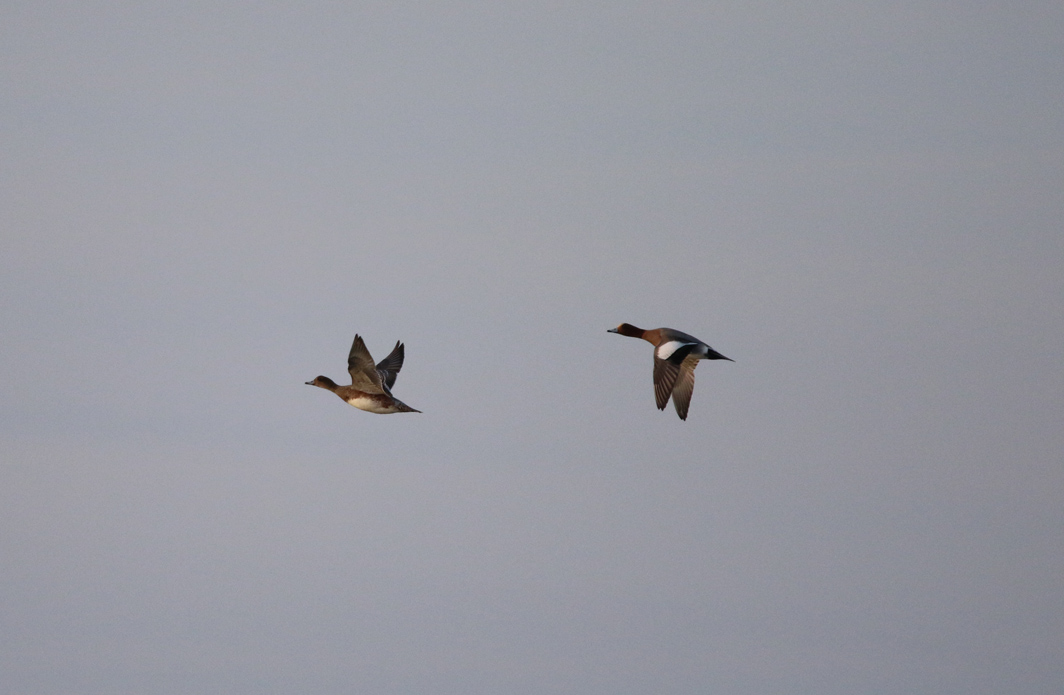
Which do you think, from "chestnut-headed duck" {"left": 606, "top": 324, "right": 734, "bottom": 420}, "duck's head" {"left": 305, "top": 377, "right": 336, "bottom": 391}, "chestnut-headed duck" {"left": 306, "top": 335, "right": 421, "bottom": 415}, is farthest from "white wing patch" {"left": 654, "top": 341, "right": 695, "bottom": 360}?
"duck's head" {"left": 305, "top": 377, "right": 336, "bottom": 391}

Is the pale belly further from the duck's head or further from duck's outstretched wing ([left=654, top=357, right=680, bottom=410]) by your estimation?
duck's outstretched wing ([left=654, top=357, right=680, bottom=410])

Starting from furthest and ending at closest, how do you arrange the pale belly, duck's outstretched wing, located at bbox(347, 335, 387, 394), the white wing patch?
the pale belly, the white wing patch, duck's outstretched wing, located at bbox(347, 335, 387, 394)

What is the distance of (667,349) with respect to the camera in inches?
2092

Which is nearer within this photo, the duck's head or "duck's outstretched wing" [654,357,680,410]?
"duck's outstretched wing" [654,357,680,410]

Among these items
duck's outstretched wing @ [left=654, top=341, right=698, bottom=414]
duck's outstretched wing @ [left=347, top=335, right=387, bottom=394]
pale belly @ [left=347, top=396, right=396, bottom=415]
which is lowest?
pale belly @ [left=347, top=396, right=396, bottom=415]

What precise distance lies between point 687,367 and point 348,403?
36.1 ft

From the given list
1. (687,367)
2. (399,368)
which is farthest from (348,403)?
(687,367)

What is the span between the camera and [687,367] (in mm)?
52875

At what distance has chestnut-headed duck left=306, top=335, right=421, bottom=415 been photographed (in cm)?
5169

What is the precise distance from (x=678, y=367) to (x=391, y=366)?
9.70m

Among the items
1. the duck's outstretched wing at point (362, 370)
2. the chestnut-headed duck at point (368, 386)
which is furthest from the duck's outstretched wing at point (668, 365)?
the duck's outstretched wing at point (362, 370)

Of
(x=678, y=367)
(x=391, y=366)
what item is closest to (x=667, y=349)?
(x=678, y=367)

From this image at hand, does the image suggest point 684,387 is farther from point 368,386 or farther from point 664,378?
point 368,386

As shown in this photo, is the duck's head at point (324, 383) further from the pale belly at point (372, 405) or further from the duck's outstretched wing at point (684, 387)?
the duck's outstretched wing at point (684, 387)
